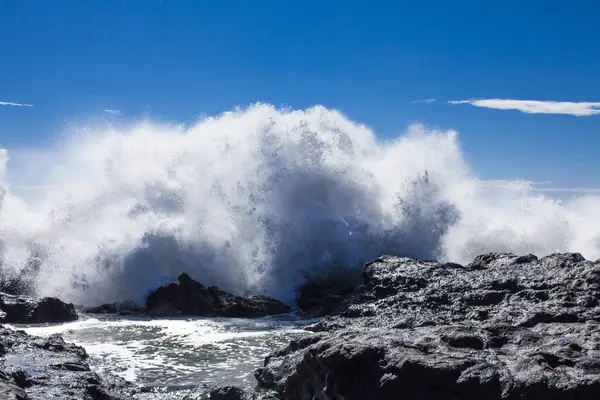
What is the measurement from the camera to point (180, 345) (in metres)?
12.9

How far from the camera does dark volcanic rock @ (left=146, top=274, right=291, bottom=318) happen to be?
55.5ft

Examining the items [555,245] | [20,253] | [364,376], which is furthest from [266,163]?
[364,376]

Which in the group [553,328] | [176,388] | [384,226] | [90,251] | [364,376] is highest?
[384,226]

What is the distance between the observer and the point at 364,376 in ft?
21.8


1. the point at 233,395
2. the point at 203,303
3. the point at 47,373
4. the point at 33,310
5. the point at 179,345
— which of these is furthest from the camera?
the point at 203,303

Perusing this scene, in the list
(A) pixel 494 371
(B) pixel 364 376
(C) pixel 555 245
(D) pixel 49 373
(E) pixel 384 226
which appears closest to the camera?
(A) pixel 494 371

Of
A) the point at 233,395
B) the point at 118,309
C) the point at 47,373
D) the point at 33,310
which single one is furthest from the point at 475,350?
the point at 118,309

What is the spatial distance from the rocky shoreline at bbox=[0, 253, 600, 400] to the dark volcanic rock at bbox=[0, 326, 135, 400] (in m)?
0.02

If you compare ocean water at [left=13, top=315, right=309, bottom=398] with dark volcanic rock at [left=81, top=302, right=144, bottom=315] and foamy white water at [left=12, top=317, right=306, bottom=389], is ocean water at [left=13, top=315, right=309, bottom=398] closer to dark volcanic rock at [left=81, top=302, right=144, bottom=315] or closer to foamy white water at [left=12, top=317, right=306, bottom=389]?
foamy white water at [left=12, top=317, right=306, bottom=389]

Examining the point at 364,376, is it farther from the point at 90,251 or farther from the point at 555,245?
the point at 555,245

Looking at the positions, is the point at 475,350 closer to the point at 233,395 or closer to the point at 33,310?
the point at 233,395

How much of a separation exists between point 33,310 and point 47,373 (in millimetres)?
8122

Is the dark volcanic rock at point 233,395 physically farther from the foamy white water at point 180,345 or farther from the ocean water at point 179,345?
the foamy white water at point 180,345

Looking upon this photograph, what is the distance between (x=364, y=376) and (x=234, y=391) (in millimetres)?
2379
